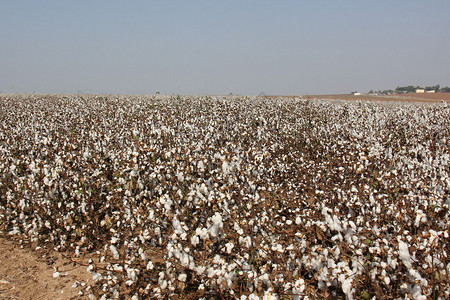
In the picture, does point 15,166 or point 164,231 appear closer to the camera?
point 164,231

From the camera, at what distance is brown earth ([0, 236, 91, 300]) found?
4.48 m

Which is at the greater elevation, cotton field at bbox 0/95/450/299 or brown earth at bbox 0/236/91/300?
cotton field at bbox 0/95/450/299

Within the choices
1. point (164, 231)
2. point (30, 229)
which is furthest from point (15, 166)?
point (164, 231)

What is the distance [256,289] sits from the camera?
3.43 meters

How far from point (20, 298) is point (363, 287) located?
3960mm

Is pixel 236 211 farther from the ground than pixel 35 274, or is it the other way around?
pixel 236 211

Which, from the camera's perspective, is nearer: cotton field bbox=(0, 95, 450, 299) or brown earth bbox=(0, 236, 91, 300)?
cotton field bbox=(0, 95, 450, 299)

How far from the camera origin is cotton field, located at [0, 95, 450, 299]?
3467 mm

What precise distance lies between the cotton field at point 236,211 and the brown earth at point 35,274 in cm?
19

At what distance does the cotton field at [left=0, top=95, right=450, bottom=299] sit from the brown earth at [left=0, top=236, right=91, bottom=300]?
0.19m

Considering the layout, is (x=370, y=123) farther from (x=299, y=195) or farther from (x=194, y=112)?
(x=299, y=195)

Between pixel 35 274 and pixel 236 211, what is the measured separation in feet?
9.39

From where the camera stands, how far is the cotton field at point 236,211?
3.47 m

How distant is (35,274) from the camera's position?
4930mm
